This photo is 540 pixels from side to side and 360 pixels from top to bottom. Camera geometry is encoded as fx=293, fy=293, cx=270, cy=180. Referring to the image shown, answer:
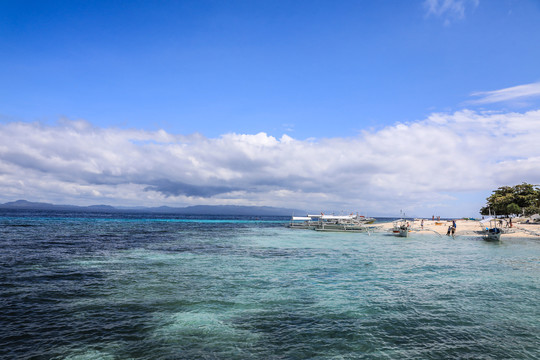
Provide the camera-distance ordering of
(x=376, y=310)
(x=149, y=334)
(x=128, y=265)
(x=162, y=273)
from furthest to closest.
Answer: (x=128, y=265), (x=162, y=273), (x=376, y=310), (x=149, y=334)

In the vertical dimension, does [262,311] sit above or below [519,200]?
below

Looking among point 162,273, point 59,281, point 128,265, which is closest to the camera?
point 59,281

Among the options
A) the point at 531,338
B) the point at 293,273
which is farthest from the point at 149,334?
the point at 531,338

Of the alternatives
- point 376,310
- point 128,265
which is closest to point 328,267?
point 376,310

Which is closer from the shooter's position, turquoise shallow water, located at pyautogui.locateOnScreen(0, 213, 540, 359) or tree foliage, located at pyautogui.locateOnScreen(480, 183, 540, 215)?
turquoise shallow water, located at pyautogui.locateOnScreen(0, 213, 540, 359)

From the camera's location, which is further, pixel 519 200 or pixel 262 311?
pixel 519 200

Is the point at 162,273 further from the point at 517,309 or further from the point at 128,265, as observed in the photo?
the point at 517,309

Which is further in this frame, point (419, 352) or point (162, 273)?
point (162, 273)

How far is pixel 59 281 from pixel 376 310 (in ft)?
67.5

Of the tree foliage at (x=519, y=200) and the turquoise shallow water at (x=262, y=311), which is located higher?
the tree foliage at (x=519, y=200)

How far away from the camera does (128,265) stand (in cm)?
2636

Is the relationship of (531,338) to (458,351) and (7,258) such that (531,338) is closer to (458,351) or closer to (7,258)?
(458,351)

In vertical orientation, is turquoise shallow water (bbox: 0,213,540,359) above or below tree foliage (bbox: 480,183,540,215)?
below

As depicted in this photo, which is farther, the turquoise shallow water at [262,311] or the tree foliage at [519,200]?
the tree foliage at [519,200]
